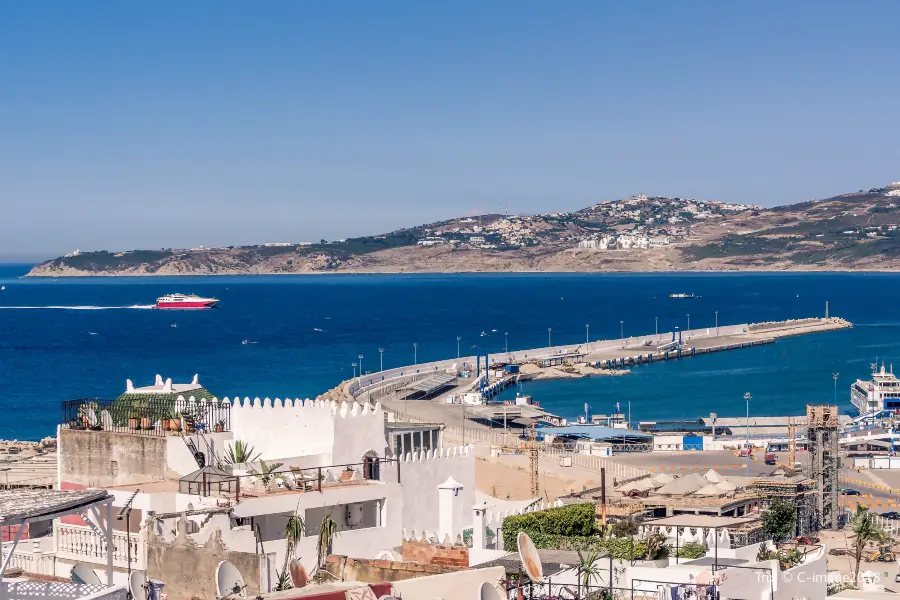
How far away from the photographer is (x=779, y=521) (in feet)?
78.8

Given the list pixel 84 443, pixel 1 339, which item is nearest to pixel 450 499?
pixel 84 443

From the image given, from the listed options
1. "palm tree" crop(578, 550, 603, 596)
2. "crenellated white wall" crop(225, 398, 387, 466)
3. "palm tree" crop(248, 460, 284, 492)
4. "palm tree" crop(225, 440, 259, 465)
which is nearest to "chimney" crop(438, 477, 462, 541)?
"crenellated white wall" crop(225, 398, 387, 466)

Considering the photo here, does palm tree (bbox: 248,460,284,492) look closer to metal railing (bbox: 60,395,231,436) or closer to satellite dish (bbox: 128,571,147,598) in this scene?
metal railing (bbox: 60,395,231,436)

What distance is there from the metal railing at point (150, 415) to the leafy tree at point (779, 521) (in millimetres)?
9054

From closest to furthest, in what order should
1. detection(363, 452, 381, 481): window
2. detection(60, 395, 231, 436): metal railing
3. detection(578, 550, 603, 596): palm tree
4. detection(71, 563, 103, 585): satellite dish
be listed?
detection(71, 563, 103, 585): satellite dish → detection(578, 550, 603, 596): palm tree → detection(363, 452, 381, 481): window → detection(60, 395, 231, 436): metal railing

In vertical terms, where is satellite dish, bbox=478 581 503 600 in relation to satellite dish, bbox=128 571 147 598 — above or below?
below

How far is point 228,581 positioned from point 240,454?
8499 millimetres

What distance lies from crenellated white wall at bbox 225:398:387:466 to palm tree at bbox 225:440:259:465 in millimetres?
151

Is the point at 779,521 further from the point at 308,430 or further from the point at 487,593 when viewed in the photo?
the point at 487,593

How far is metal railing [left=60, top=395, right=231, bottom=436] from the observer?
18.5 meters

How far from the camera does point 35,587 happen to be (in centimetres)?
841

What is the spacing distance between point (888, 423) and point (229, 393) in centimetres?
Result: 4542

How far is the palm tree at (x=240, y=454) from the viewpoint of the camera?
18547 millimetres

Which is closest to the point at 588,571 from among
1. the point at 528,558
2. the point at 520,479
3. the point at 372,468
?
the point at 528,558
